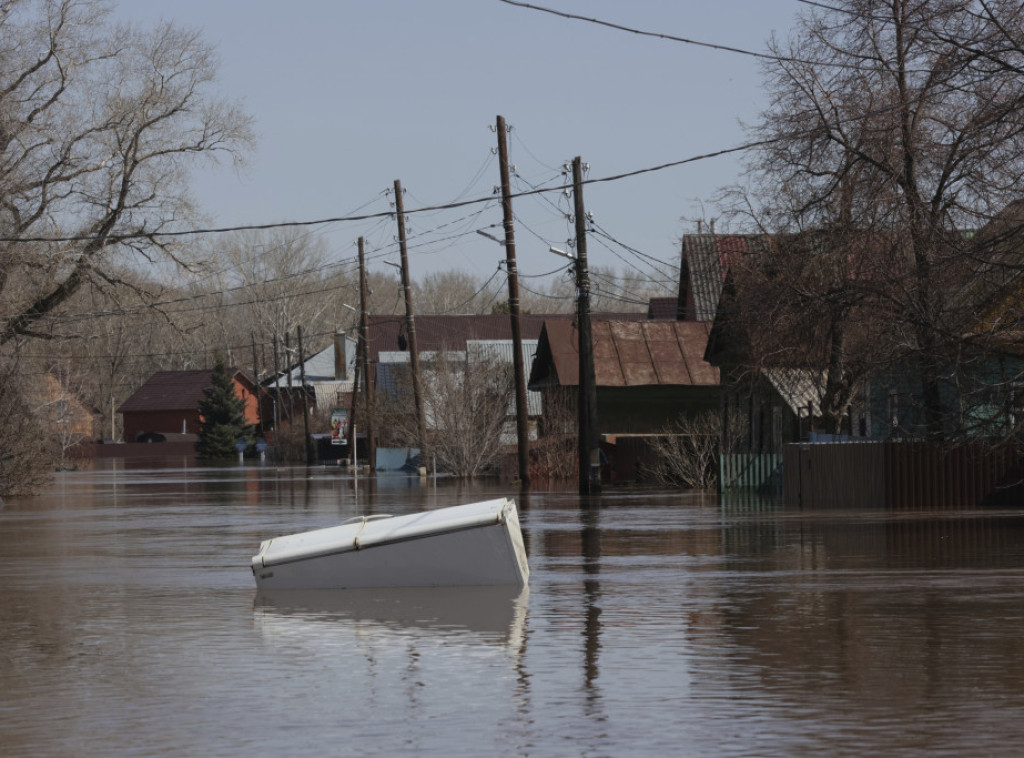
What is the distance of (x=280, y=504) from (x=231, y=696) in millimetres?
30812

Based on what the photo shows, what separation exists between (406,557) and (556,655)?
4.97 metres

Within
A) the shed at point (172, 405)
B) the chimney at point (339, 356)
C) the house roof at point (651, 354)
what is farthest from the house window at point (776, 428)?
the shed at point (172, 405)

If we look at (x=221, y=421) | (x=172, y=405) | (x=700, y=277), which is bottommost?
(x=221, y=421)

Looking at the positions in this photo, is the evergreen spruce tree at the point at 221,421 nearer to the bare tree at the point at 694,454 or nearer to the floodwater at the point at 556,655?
the bare tree at the point at 694,454

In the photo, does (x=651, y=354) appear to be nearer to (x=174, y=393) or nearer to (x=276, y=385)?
(x=276, y=385)

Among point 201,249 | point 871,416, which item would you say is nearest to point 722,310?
point 871,416

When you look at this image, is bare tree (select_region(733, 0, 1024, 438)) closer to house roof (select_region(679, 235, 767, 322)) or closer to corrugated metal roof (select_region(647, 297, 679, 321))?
house roof (select_region(679, 235, 767, 322))

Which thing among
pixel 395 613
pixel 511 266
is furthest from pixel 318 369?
pixel 395 613

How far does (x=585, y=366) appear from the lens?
40.6 m

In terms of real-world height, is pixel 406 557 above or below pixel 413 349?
below

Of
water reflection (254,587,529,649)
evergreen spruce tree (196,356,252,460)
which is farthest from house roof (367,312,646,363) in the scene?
water reflection (254,587,529,649)

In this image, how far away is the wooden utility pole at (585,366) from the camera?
40.2 meters

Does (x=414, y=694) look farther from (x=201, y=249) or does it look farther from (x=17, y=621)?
(x=201, y=249)

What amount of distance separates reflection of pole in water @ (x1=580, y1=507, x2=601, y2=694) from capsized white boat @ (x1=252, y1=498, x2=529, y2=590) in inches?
42.8
